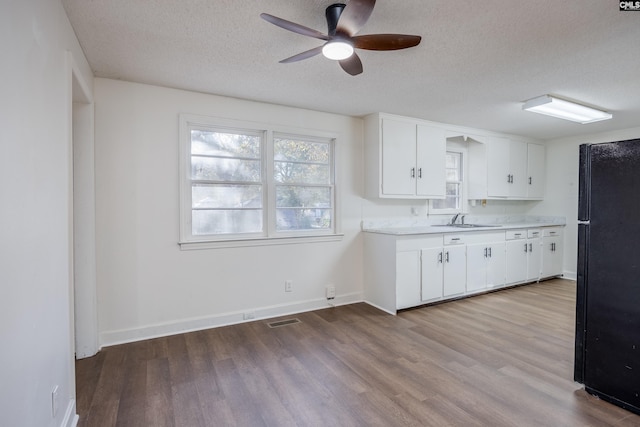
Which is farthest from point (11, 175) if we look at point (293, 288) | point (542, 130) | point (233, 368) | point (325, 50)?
point (542, 130)

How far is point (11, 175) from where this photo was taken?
1164 millimetres

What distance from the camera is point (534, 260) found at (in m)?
5.09

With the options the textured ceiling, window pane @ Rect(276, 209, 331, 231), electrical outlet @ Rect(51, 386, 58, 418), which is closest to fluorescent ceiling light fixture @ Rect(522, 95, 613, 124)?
the textured ceiling

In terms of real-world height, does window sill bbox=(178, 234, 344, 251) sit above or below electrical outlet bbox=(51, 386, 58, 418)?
above

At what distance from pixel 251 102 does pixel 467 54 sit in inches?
84.8

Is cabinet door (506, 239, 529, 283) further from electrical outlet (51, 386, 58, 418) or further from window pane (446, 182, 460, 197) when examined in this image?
electrical outlet (51, 386, 58, 418)

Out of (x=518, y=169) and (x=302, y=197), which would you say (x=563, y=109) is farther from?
(x=302, y=197)

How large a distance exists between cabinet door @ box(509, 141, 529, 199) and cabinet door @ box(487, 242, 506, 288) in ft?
4.03

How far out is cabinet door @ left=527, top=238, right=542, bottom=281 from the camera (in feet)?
16.5

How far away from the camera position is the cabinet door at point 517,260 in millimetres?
4777

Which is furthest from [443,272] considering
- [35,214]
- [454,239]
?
[35,214]

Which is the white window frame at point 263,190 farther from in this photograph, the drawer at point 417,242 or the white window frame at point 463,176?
the white window frame at point 463,176

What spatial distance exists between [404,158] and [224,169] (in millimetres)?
2236

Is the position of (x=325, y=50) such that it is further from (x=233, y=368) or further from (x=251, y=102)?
(x=233, y=368)
